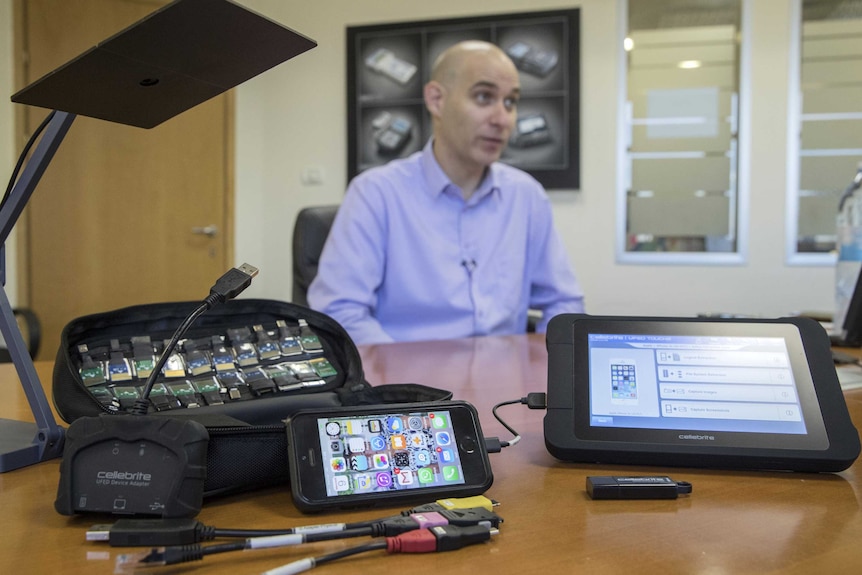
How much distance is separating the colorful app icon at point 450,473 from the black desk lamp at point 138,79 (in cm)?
40

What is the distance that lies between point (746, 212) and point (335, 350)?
340cm

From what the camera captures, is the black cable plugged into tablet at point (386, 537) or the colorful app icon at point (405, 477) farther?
the colorful app icon at point (405, 477)

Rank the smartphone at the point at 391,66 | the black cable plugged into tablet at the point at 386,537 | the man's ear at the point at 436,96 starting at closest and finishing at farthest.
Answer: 1. the black cable plugged into tablet at the point at 386,537
2. the man's ear at the point at 436,96
3. the smartphone at the point at 391,66

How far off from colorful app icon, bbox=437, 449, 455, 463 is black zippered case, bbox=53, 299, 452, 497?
131 millimetres

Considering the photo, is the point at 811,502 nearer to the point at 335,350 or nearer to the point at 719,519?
the point at 719,519

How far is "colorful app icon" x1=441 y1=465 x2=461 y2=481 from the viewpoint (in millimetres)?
633

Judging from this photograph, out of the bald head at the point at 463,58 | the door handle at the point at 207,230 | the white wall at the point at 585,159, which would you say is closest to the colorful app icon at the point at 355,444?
the bald head at the point at 463,58

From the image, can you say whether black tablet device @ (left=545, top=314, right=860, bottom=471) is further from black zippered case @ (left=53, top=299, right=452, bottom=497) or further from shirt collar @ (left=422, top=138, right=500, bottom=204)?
shirt collar @ (left=422, top=138, right=500, bottom=204)

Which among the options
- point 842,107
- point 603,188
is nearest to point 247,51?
point 603,188

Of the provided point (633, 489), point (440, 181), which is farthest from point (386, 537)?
point (440, 181)

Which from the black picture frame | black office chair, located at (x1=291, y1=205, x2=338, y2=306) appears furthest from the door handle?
black office chair, located at (x1=291, y1=205, x2=338, y2=306)

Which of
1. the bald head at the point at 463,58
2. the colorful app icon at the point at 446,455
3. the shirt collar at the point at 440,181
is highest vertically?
the bald head at the point at 463,58

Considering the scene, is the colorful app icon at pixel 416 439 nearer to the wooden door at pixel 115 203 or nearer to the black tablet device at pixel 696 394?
the black tablet device at pixel 696 394

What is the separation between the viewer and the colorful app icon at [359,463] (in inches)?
24.4
